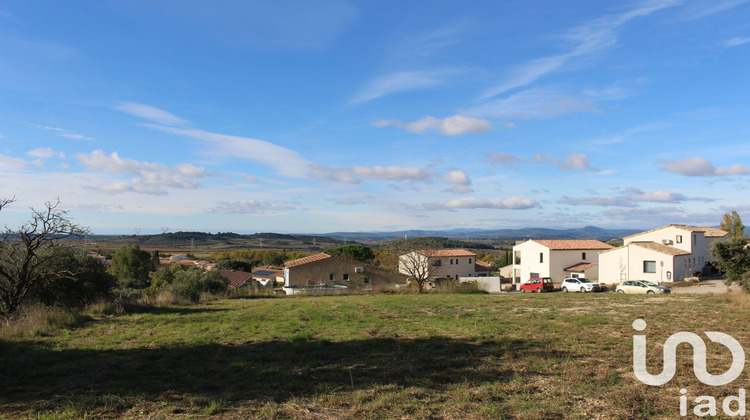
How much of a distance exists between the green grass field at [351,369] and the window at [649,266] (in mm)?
33562

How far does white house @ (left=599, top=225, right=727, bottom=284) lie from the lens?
41.9 metres

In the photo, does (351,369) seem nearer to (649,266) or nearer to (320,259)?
(649,266)

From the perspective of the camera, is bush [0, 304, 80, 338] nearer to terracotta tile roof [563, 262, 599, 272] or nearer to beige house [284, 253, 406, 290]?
beige house [284, 253, 406, 290]

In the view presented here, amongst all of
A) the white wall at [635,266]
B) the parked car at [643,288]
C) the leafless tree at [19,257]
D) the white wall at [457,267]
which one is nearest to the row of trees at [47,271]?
the leafless tree at [19,257]

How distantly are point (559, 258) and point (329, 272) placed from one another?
94.8 ft

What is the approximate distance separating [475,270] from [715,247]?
4181cm

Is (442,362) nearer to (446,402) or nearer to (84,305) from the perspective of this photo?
(446,402)

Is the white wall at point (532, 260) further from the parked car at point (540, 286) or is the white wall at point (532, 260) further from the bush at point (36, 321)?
the bush at point (36, 321)

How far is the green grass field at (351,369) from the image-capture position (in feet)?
18.7

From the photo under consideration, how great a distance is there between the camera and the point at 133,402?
599cm

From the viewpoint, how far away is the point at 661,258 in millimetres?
42188

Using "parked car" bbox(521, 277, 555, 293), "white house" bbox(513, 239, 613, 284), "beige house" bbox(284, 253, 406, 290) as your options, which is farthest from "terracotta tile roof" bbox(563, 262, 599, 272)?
"beige house" bbox(284, 253, 406, 290)

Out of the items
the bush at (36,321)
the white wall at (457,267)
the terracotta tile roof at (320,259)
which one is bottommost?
the white wall at (457,267)

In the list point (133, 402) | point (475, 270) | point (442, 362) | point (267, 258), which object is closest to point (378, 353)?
point (442, 362)
